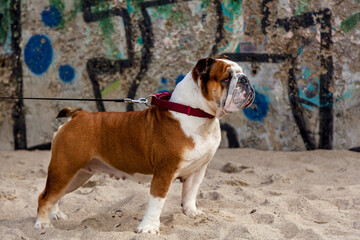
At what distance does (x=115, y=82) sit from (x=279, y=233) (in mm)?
3371

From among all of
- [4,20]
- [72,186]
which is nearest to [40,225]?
[72,186]

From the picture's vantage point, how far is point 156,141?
2832 mm

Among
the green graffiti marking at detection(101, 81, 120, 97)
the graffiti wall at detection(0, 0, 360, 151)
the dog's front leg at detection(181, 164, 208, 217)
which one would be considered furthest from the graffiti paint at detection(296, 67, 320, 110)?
the dog's front leg at detection(181, 164, 208, 217)

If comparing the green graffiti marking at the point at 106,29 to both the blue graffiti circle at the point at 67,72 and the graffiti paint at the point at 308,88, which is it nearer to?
the blue graffiti circle at the point at 67,72

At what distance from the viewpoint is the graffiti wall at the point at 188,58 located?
5152 mm

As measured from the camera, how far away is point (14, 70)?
226 inches

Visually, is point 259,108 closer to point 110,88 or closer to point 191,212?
point 110,88

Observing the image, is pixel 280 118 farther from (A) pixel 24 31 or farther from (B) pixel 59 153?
(A) pixel 24 31

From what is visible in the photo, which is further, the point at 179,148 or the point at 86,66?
the point at 86,66

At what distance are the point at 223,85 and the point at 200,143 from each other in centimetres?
39

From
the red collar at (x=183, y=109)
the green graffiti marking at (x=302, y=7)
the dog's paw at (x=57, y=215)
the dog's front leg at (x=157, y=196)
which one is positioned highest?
the green graffiti marking at (x=302, y=7)

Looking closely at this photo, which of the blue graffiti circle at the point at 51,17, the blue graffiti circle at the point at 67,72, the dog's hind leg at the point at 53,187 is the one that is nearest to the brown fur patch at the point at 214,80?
the dog's hind leg at the point at 53,187

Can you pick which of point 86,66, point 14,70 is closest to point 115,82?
point 86,66

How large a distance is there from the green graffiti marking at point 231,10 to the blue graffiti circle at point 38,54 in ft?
7.42
